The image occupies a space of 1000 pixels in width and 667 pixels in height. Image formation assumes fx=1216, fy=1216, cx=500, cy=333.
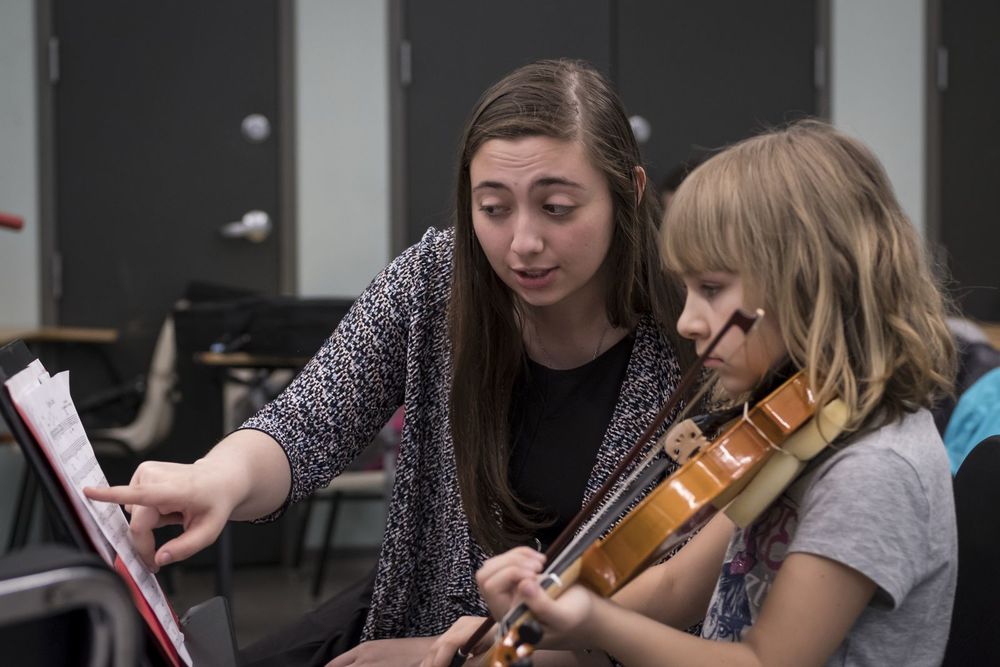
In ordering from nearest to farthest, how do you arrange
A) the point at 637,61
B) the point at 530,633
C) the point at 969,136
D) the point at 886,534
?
the point at 530,633
the point at 886,534
the point at 637,61
the point at 969,136

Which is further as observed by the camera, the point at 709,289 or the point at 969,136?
the point at 969,136

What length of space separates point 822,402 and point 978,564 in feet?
1.04

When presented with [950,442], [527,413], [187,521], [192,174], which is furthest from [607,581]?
[192,174]

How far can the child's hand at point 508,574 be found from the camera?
89 cm

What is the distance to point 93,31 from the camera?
14.5 ft

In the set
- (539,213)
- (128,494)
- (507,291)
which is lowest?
(128,494)

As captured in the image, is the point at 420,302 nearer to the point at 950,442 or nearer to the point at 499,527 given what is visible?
the point at 499,527

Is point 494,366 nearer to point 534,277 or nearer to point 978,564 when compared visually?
point 534,277

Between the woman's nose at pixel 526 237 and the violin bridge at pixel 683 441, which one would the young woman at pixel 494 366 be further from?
the violin bridge at pixel 683 441

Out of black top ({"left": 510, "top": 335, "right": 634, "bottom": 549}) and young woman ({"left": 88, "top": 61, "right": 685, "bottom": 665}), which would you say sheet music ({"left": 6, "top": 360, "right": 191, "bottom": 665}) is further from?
black top ({"left": 510, "top": 335, "right": 634, "bottom": 549})

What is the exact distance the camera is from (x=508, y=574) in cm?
89

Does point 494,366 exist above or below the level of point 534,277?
below

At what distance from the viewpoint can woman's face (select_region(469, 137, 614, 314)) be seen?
4.34 ft

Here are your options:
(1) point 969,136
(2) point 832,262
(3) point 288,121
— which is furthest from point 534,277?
(1) point 969,136
